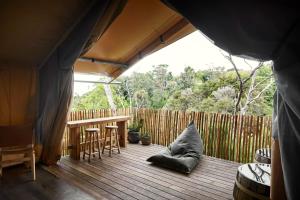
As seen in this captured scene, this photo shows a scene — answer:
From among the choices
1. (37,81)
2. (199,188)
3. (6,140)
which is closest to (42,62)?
(37,81)

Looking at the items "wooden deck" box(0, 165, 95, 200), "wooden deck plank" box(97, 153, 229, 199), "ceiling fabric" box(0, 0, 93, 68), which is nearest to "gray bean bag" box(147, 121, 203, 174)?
"wooden deck plank" box(97, 153, 229, 199)

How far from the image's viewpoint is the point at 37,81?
14.6 ft

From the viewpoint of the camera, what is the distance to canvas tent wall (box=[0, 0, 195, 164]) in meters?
3.35

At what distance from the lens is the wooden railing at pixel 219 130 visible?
4.57 meters

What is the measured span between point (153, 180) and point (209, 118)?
2.22m

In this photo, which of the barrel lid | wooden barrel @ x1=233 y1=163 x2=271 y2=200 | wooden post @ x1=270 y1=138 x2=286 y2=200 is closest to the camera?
wooden post @ x1=270 y1=138 x2=286 y2=200

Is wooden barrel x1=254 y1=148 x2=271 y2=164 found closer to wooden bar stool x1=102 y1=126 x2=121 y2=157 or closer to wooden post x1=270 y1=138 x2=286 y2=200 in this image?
wooden post x1=270 y1=138 x2=286 y2=200

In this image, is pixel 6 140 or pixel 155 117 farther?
pixel 155 117

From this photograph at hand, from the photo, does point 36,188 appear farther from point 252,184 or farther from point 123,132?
point 252,184

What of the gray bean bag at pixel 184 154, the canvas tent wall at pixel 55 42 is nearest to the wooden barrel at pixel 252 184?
the gray bean bag at pixel 184 154

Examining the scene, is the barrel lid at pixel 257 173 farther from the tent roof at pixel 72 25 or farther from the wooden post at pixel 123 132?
the wooden post at pixel 123 132

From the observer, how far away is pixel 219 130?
16.7 feet

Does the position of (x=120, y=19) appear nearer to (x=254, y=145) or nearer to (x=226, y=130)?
(x=226, y=130)

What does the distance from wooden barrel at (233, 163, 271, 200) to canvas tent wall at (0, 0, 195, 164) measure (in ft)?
8.81
